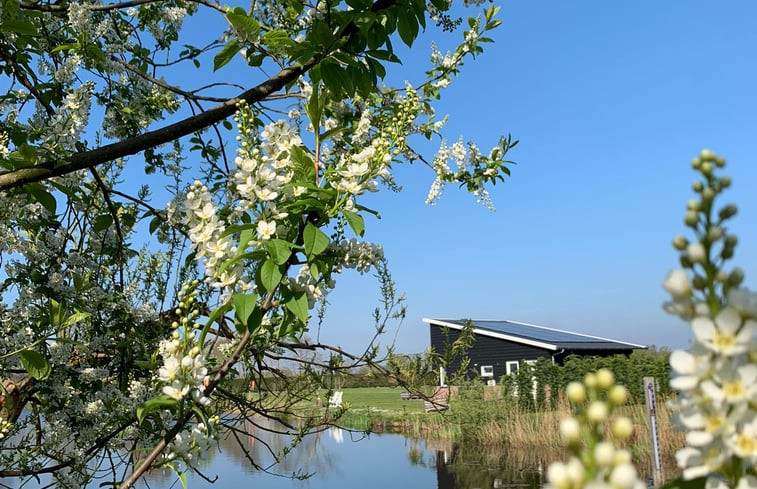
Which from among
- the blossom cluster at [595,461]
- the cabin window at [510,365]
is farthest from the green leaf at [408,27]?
the cabin window at [510,365]

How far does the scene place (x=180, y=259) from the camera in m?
2.32

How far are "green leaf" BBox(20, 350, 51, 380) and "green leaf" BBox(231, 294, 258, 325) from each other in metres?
0.90

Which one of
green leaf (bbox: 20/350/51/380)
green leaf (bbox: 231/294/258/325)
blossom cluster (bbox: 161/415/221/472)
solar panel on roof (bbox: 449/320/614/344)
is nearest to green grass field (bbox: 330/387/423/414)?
solar panel on roof (bbox: 449/320/614/344)

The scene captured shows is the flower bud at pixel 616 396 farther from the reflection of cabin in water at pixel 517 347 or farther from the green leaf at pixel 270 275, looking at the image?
the reflection of cabin in water at pixel 517 347

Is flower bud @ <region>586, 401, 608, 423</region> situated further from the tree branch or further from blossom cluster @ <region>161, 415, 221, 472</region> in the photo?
the tree branch

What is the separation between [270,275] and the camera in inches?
39.5

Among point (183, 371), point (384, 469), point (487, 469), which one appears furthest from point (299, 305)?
point (384, 469)

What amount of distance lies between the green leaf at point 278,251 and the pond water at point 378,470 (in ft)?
24.6

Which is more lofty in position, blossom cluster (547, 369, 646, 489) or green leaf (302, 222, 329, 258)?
green leaf (302, 222, 329, 258)

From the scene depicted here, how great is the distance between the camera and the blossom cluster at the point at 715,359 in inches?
15.2

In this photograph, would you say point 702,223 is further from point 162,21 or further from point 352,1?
point 162,21

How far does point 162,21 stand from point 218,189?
1223mm

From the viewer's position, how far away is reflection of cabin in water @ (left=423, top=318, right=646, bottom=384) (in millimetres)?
17547

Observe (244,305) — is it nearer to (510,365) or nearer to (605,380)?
(605,380)
